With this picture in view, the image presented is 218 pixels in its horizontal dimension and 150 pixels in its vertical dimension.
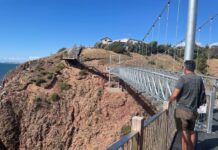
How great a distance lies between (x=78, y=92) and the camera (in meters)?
37.0

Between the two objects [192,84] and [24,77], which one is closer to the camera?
[192,84]

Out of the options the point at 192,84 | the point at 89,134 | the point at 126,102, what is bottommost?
the point at 89,134

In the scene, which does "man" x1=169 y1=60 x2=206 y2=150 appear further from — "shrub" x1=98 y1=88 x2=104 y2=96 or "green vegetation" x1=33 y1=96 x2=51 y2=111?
"shrub" x1=98 y1=88 x2=104 y2=96

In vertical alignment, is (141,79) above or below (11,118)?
above

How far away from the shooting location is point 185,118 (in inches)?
239

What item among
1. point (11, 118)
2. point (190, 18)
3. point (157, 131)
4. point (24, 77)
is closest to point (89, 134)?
point (11, 118)

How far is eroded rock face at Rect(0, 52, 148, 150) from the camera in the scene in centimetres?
3033

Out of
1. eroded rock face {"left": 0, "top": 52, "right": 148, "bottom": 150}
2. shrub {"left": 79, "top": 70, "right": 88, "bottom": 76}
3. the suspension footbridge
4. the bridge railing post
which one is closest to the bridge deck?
the suspension footbridge

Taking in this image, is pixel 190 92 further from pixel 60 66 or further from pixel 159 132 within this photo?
pixel 60 66

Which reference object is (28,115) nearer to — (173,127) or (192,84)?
(173,127)

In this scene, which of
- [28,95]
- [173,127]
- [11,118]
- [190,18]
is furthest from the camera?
[28,95]

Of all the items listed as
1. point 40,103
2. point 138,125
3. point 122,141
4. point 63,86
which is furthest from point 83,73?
point 122,141

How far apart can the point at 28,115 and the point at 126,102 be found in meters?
8.73

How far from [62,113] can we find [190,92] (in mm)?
28317
